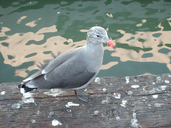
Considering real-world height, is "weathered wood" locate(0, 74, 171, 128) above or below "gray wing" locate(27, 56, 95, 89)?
below

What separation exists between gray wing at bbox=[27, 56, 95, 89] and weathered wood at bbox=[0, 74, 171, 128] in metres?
0.18

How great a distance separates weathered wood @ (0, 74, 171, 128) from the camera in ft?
5.91

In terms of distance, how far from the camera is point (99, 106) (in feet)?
6.49

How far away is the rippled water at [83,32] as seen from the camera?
387 cm

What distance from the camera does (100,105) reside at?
1.99 m

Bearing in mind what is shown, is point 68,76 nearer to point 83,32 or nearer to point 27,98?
point 27,98

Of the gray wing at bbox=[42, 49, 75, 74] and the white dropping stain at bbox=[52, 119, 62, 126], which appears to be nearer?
the white dropping stain at bbox=[52, 119, 62, 126]

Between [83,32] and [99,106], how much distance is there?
307 centimetres

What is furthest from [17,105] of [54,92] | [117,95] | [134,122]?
[134,122]

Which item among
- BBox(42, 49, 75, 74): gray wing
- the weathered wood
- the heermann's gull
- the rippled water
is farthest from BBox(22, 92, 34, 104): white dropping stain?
the rippled water

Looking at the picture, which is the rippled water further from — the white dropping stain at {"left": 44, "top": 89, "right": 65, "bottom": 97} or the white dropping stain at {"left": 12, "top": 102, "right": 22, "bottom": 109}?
the white dropping stain at {"left": 12, "top": 102, "right": 22, "bottom": 109}

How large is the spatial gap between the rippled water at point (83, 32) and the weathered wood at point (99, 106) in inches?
63.2

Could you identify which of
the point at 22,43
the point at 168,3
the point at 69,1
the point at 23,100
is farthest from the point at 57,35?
the point at 168,3

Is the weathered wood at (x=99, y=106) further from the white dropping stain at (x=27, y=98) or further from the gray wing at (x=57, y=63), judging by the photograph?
the gray wing at (x=57, y=63)
